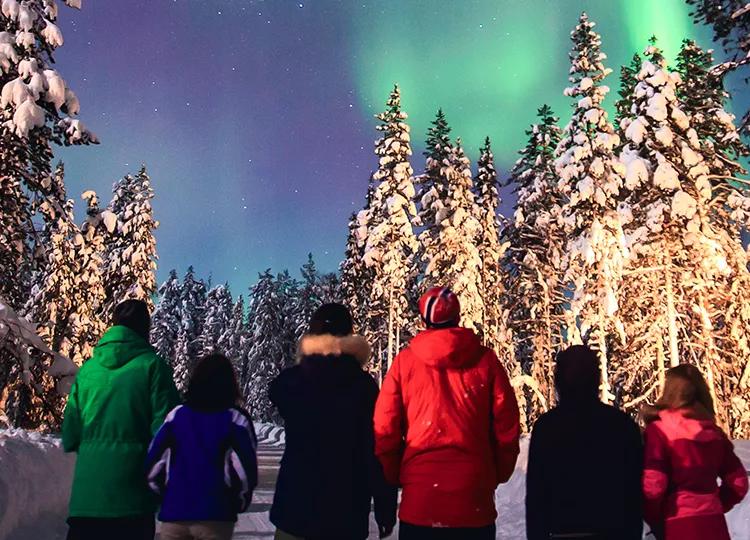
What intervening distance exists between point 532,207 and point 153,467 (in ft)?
120

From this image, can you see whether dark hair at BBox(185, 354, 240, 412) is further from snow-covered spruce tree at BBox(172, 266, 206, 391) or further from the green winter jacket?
snow-covered spruce tree at BBox(172, 266, 206, 391)

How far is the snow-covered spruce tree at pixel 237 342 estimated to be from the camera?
8794cm

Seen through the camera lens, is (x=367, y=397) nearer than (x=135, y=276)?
Yes

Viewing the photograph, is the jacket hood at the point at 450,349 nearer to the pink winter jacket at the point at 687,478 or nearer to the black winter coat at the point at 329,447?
the black winter coat at the point at 329,447

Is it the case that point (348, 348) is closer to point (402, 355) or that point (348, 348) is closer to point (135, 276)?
point (402, 355)

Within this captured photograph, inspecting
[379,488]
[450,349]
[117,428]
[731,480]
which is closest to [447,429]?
[450,349]

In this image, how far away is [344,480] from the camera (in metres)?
4.57

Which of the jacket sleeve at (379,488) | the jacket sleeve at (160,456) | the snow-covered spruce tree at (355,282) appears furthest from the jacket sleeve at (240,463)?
the snow-covered spruce tree at (355,282)

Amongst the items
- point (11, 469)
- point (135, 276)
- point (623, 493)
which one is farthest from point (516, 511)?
point (135, 276)

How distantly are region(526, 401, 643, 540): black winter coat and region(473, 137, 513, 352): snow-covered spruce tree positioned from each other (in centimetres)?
3319

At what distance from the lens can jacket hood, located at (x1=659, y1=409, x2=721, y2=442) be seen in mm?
4969

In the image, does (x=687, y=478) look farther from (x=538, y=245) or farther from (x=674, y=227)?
(x=538, y=245)

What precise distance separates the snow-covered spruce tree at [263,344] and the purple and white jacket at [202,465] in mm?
71197

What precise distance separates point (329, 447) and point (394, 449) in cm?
45
